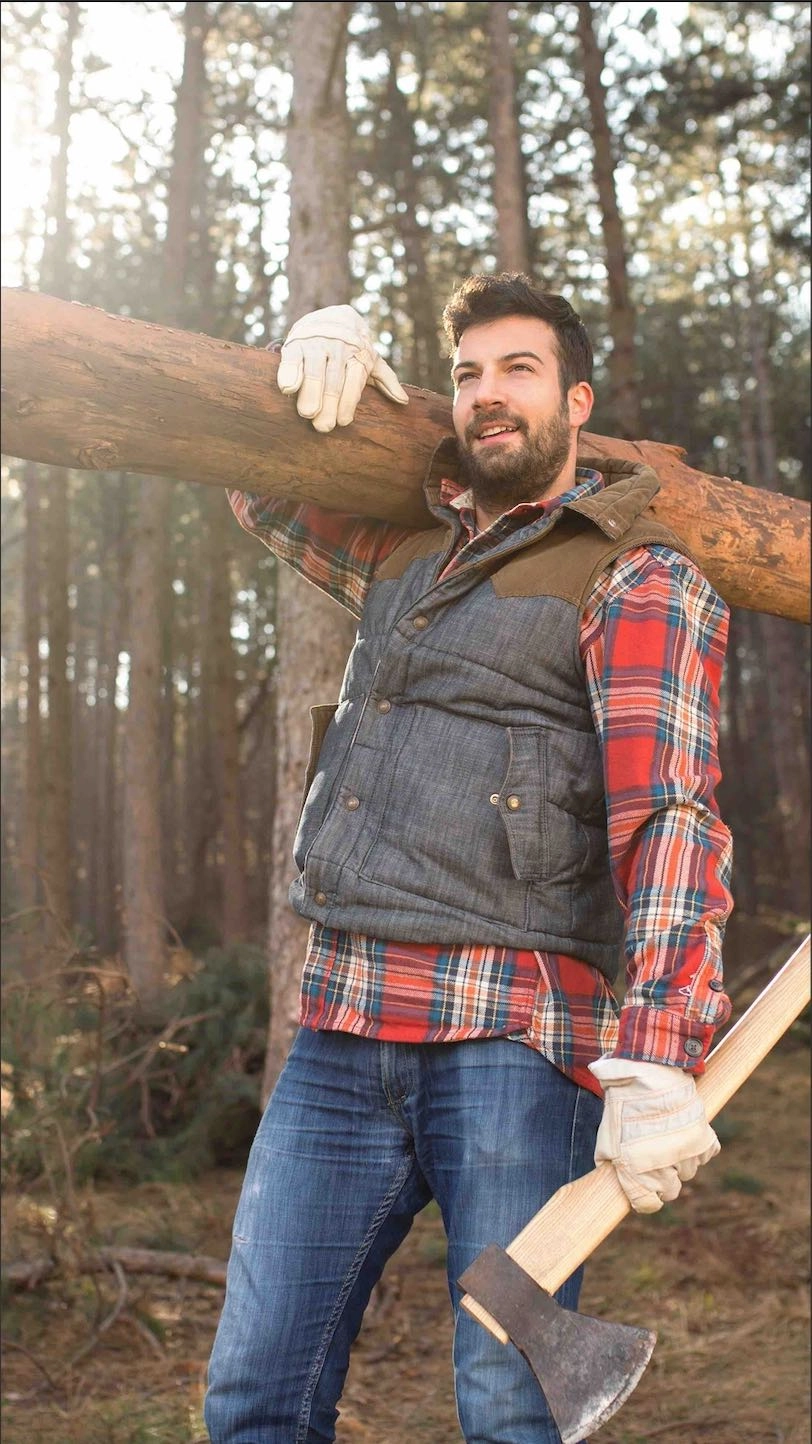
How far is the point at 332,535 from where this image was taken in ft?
10.5

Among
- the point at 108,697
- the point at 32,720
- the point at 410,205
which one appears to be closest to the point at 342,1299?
the point at 32,720

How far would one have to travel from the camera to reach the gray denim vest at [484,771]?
2.46 m

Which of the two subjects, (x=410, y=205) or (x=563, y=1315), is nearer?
(x=563, y=1315)

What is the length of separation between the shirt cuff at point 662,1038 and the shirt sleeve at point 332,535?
4.42 feet

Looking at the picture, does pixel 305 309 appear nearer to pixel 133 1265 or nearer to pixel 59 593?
→ pixel 133 1265

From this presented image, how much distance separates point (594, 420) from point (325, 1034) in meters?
10.2

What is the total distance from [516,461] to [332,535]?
0.58 m

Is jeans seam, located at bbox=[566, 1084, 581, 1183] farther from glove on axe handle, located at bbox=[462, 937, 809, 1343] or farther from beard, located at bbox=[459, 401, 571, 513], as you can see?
beard, located at bbox=[459, 401, 571, 513]

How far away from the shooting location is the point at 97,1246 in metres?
5.37

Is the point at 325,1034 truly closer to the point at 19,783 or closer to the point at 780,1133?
the point at 780,1133

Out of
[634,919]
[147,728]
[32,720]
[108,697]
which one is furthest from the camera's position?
[108,697]

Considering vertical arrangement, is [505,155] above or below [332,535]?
above

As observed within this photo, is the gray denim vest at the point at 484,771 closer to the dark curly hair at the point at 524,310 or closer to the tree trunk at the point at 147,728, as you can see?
the dark curly hair at the point at 524,310

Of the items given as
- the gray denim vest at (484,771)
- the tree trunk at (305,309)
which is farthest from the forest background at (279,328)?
the gray denim vest at (484,771)
